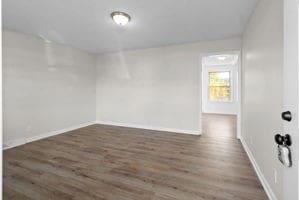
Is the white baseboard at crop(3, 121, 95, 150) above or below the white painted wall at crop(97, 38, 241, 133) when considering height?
below

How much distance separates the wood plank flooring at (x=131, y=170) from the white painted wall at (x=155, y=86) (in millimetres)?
934

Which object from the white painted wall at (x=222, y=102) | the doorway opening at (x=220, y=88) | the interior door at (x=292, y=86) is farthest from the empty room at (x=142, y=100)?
the white painted wall at (x=222, y=102)

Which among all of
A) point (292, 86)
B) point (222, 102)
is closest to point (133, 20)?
point (292, 86)

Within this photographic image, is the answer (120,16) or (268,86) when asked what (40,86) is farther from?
(268,86)

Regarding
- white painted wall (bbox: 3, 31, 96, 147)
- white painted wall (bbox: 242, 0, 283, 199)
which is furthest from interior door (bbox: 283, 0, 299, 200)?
white painted wall (bbox: 3, 31, 96, 147)

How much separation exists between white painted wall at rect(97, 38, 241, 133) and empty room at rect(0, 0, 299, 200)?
28mm

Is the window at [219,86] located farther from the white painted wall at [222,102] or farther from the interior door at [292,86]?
the interior door at [292,86]

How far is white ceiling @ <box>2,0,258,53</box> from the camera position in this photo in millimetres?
2652

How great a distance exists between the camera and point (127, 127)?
5.11 m

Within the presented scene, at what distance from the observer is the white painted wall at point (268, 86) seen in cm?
158

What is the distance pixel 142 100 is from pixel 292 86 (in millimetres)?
4180

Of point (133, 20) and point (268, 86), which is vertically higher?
point (133, 20)

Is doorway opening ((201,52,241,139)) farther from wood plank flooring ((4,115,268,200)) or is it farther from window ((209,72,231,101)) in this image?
wood plank flooring ((4,115,268,200))

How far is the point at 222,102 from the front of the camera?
800 cm
